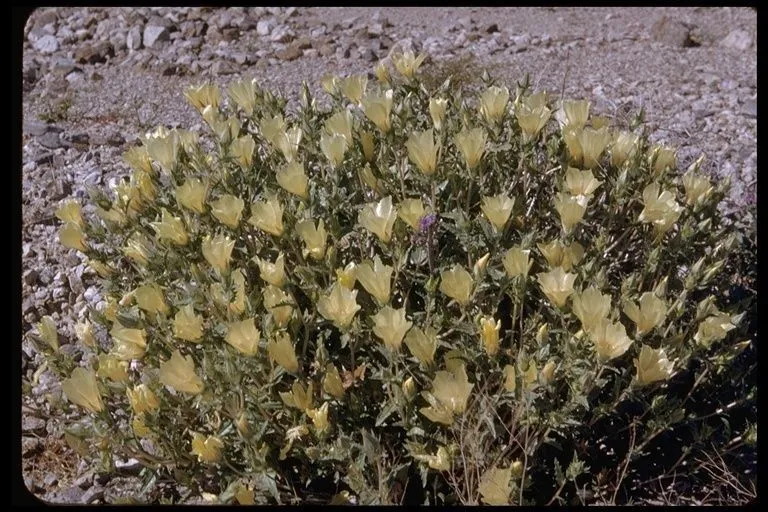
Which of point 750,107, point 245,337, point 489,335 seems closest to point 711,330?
point 489,335

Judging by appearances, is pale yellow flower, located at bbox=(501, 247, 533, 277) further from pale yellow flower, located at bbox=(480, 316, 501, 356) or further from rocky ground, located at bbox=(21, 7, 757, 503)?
rocky ground, located at bbox=(21, 7, 757, 503)

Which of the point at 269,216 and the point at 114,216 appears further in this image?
the point at 114,216

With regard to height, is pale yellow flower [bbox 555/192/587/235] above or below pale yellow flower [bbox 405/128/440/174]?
below

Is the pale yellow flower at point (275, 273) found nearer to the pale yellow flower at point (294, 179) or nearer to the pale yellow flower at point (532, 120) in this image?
the pale yellow flower at point (294, 179)

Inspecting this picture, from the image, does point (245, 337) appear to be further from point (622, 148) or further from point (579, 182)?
point (622, 148)

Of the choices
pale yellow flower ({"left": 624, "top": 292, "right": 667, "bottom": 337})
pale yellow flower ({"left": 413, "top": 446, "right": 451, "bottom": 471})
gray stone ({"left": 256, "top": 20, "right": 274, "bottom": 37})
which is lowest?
gray stone ({"left": 256, "top": 20, "right": 274, "bottom": 37})

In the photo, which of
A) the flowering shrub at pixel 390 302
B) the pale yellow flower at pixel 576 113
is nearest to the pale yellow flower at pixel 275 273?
the flowering shrub at pixel 390 302

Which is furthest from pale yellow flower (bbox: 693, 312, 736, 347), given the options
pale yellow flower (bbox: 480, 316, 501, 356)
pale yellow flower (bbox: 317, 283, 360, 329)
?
pale yellow flower (bbox: 317, 283, 360, 329)
